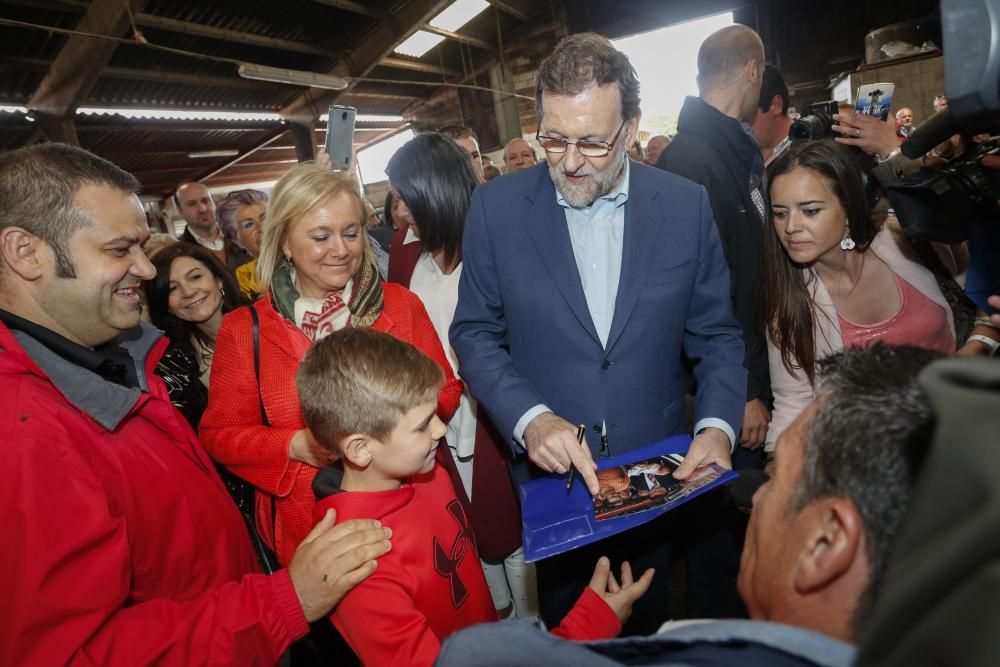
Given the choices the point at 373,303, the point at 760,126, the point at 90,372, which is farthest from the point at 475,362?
the point at 760,126

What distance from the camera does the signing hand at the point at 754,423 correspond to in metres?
2.27

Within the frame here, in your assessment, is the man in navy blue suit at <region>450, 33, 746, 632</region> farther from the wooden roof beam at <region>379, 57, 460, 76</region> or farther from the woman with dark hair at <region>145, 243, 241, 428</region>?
the wooden roof beam at <region>379, 57, 460, 76</region>

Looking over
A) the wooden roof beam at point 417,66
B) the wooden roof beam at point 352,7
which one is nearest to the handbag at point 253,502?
the wooden roof beam at point 352,7

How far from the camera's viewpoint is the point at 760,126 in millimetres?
3266

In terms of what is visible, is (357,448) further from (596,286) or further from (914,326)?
(914,326)

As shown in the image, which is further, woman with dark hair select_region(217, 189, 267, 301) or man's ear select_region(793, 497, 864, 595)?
woman with dark hair select_region(217, 189, 267, 301)

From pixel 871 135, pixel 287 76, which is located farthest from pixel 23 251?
pixel 287 76

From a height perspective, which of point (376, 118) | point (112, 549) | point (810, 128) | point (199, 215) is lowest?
point (112, 549)

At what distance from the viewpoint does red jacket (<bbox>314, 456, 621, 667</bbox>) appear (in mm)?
1186

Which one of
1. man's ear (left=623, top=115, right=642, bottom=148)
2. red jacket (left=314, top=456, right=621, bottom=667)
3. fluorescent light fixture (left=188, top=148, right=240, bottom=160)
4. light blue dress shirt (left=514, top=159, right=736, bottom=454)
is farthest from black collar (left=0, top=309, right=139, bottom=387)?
fluorescent light fixture (left=188, top=148, right=240, bottom=160)

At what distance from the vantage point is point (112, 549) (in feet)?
3.41

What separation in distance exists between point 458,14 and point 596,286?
34.8 feet

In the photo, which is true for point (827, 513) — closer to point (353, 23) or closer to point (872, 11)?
point (872, 11)

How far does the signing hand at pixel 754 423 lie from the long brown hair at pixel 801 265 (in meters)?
0.26
